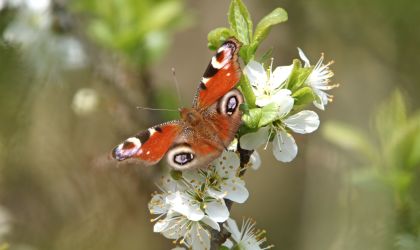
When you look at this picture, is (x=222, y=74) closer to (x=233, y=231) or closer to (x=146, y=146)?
(x=146, y=146)

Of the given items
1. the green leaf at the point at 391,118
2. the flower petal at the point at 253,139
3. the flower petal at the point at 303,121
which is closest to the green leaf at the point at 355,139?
the green leaf at the point at 391,118

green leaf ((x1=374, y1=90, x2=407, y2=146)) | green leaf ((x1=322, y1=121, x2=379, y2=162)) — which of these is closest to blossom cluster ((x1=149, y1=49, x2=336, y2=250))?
green leaf ((x1=374, y1=90, x2=407, y2=146))

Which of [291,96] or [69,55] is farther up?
[69,55]

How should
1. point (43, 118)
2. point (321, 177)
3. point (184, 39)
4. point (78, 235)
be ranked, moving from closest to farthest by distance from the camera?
point (78, 235) → point (321, 177) → point (43, 118) → point (184, 39)

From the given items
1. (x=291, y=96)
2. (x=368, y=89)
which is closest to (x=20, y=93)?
(x=291, y=96)

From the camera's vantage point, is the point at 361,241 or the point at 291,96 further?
the point at 361,241

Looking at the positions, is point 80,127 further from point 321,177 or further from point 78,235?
point 321,177

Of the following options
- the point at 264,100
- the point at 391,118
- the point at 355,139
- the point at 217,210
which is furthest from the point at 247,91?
the point at 355,139
